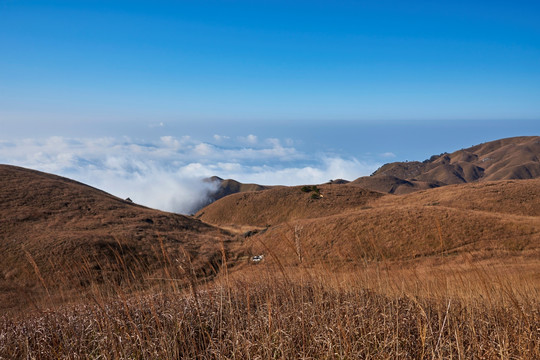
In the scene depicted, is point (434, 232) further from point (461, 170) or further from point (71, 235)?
point (461, 170)

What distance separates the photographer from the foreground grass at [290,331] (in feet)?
12.8

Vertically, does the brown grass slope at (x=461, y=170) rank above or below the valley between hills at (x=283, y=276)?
above

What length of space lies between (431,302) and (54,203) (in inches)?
1538

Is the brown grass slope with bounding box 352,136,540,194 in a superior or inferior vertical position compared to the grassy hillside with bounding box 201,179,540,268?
superior

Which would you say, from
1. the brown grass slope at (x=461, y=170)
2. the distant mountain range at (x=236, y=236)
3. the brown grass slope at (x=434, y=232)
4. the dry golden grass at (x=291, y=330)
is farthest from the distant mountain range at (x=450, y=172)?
the dry golden grass at (x=291, y=330)

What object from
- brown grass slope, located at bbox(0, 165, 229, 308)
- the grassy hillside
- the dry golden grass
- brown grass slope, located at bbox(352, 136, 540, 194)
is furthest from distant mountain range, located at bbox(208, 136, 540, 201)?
the dry golden grass

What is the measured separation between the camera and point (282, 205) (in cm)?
5697

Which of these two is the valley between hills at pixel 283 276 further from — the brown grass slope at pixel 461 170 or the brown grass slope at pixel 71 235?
the brown grass slope at pixel 461 170

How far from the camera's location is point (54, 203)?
35.4 meters

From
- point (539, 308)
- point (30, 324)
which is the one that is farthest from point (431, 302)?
point (30, 324)

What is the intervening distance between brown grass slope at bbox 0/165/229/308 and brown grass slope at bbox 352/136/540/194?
10263 cm

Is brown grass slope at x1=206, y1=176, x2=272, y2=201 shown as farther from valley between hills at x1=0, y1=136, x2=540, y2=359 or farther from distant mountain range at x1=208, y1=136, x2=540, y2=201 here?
valley between hills at x1=0, y1=136, x2=540, y2=359

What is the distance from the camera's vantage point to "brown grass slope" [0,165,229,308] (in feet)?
67.9

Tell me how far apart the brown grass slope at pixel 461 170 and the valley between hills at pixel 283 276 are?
80574 mm
